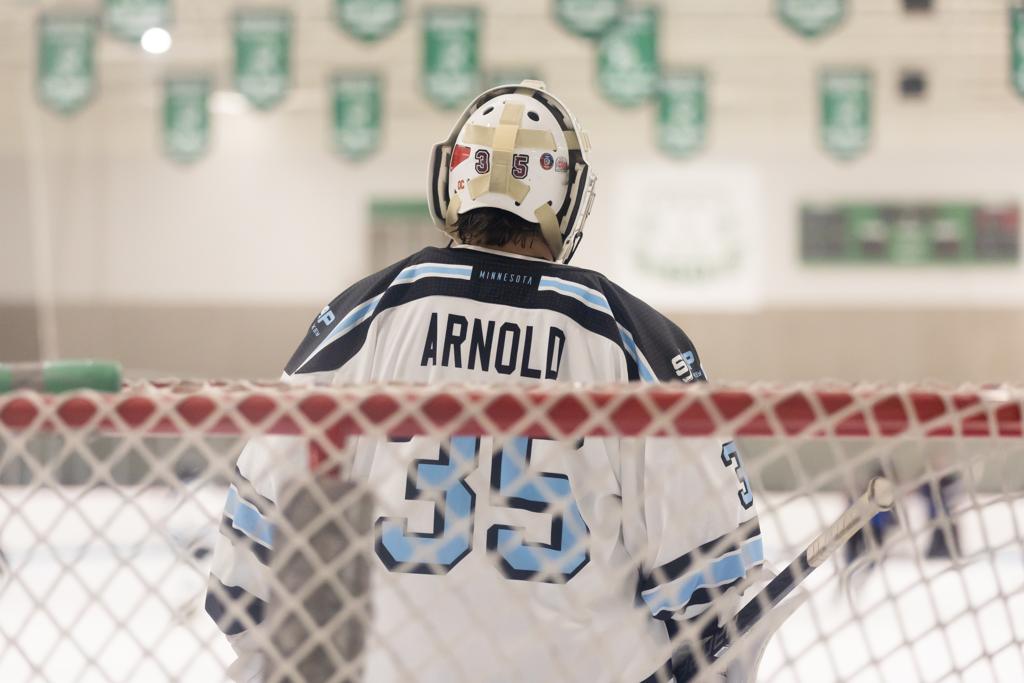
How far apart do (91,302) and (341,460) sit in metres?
10.5

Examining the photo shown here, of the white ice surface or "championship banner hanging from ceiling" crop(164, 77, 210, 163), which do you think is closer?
the white ice surface

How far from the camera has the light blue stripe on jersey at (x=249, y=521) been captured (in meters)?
1.45

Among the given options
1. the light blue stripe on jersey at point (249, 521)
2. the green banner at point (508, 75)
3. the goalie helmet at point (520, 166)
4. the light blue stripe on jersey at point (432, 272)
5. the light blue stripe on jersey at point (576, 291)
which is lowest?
the light blue stripe on jersey at point (249, 521)

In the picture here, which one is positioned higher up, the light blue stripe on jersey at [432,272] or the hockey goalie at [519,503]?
the light blue stripe on jersey at [432,272]

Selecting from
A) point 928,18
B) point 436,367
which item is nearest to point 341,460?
point 436,367

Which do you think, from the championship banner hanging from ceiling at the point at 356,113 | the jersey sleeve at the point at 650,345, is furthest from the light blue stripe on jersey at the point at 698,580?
the championship banner hanging from ceiling at the point at 356,113

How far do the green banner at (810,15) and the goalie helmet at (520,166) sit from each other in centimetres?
581

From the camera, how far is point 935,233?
406 inches

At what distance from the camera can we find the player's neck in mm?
1663

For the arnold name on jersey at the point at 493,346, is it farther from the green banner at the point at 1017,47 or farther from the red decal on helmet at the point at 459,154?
the green banner at the point at 1017,47

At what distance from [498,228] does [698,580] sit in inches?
21.7

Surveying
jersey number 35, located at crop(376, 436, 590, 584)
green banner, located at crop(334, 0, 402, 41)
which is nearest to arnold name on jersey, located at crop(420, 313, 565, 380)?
jersey number 35, located at crop(376, 436, 590, 584)

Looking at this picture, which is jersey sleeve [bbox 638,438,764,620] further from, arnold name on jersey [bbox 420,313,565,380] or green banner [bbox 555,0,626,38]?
green banner [bbox 555,0,626,38]

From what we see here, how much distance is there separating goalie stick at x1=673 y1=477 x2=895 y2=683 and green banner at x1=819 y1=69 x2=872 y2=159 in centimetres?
842
